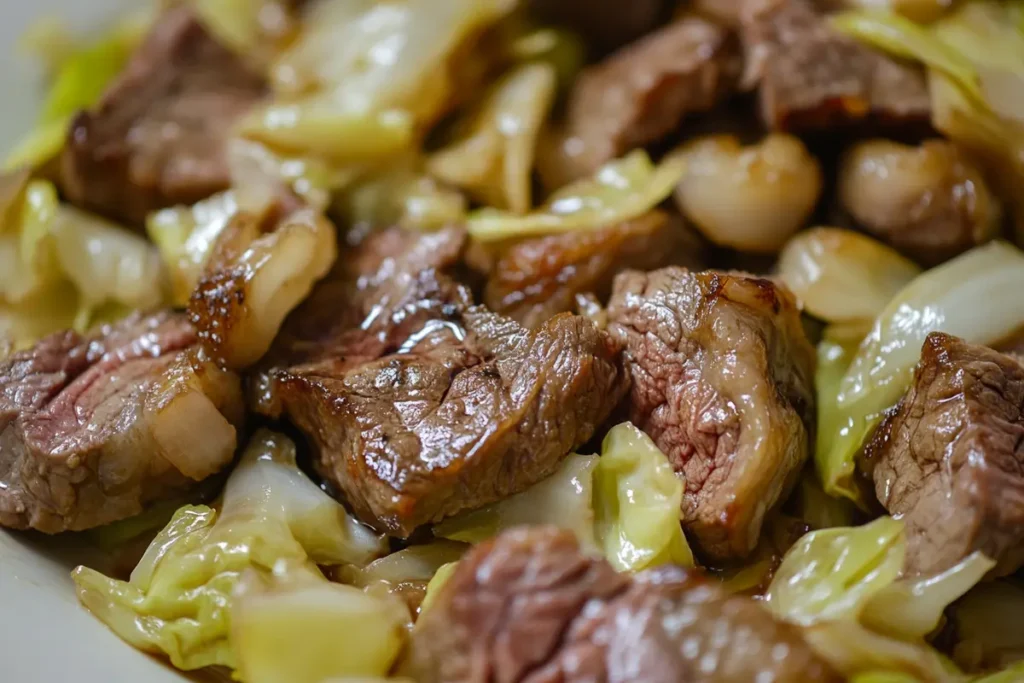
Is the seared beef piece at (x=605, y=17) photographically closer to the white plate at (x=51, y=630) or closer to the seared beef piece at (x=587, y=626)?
the seared beef piece at (x=587, y=626)

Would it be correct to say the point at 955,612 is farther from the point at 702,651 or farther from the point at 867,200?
the point at 867,200

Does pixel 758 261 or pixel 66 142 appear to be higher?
pixel 66 142

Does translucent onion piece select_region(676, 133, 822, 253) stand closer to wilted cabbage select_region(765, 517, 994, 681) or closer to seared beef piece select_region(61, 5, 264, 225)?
wilted cabbage select_region(765, 517, 994, 681)

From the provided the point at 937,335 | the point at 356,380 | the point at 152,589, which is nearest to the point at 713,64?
the point at 937,335

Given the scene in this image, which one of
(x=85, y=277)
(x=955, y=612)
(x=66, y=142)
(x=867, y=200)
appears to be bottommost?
(x=955, y=612)

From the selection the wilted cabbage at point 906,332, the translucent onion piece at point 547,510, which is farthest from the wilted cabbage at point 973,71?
the translucent onion piece at point 547,510

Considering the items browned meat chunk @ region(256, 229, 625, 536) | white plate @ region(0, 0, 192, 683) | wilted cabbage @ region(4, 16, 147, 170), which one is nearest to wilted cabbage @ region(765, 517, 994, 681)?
browned meat chunk @ region(256, 229, 625, 536)

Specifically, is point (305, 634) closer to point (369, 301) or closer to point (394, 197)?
point (369, 301)
